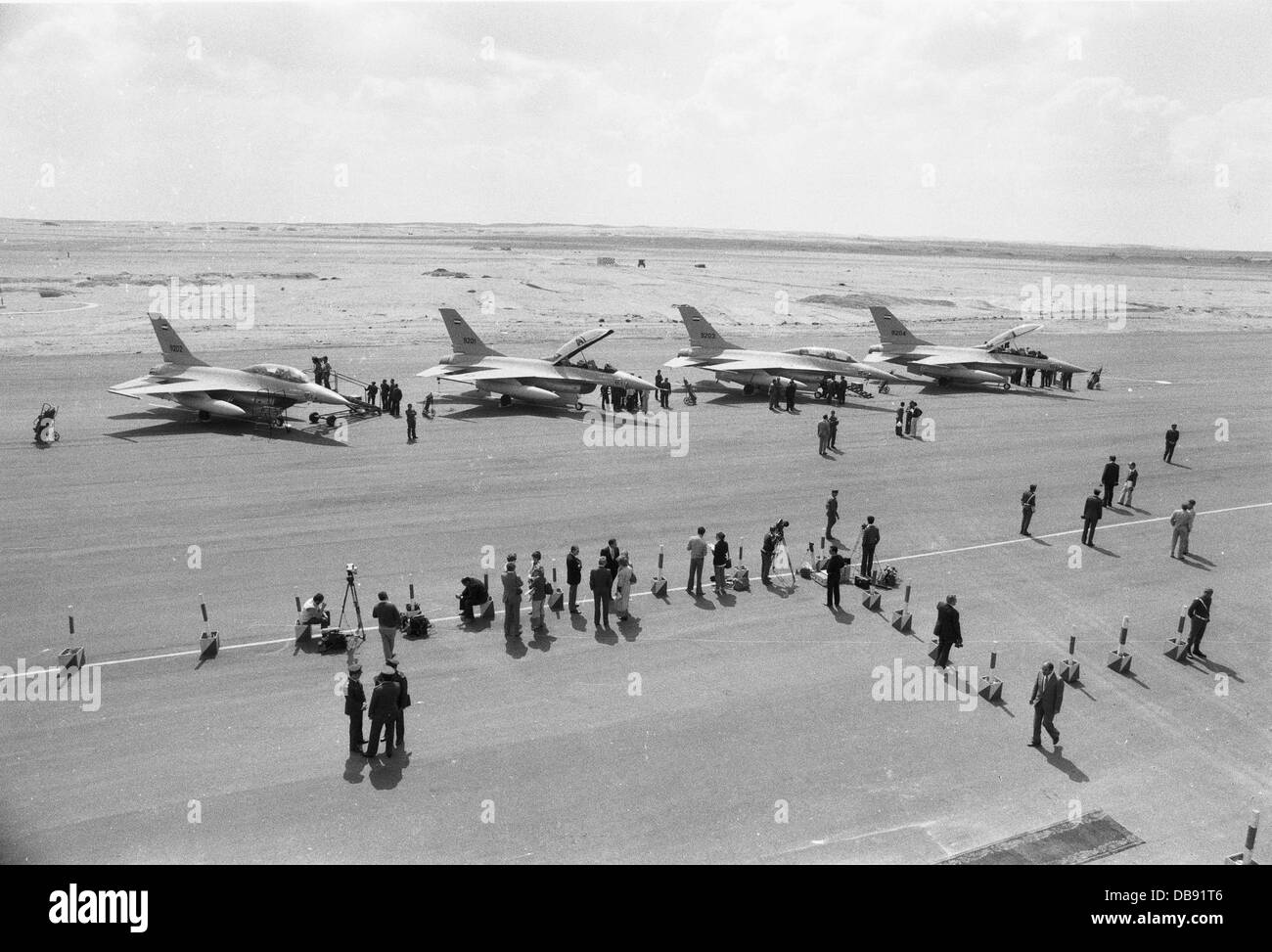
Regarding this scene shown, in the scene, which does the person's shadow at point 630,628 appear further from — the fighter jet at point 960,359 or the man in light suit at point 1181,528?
the fighter jet at point 960,359

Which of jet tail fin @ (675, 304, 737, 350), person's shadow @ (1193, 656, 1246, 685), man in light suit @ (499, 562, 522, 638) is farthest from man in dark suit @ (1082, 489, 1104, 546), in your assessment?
jet tail fin @ (675, 304, 737, 350)

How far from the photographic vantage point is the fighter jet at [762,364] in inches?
1544

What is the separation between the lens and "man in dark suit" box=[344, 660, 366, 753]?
11250mm

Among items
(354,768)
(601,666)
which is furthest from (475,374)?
(354,768)

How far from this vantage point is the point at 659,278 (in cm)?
9681

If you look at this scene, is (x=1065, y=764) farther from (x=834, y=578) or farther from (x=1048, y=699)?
(x=834, y=578)

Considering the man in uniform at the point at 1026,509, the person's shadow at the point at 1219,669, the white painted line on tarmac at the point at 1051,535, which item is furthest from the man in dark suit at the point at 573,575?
the man in uniform at the point at 1026,509

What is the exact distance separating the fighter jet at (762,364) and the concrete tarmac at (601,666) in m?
11.1

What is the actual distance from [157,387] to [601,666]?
24.3m

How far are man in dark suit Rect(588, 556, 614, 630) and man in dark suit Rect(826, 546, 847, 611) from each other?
4.38 m

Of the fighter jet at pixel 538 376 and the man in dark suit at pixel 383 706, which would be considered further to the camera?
the fighter jet at pixel 538 376

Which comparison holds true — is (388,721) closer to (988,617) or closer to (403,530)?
(403,530)

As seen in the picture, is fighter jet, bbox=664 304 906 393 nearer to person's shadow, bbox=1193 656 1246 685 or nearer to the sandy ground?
the sandy ground
